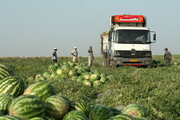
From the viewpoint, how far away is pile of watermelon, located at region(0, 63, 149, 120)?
115 inches

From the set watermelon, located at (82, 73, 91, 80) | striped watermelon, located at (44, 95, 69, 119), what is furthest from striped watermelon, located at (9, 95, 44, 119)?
watermelon, located at (82, 73, 91, 80)

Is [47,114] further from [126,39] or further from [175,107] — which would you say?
[126,39]

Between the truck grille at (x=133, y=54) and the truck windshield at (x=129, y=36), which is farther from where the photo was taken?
the truck grille at (x=133, y=54)

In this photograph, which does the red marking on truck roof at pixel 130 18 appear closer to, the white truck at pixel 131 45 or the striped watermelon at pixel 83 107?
the white truck at pixel 131 45

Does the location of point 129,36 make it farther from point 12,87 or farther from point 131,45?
point 12,87

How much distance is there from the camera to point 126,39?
16.2m

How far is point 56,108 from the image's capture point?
314 centimetres

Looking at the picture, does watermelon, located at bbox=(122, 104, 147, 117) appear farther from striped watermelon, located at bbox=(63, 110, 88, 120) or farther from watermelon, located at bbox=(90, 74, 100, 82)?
watermelon, located at bbox=(90, 74, 100, 82)

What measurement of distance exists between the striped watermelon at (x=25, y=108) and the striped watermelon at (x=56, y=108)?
6.3 inches

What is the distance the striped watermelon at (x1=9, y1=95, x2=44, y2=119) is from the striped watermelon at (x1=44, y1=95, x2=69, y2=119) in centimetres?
16

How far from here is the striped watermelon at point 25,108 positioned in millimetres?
2906

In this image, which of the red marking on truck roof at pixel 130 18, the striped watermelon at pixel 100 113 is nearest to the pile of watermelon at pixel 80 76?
the striped watermelon at pixel 100 113

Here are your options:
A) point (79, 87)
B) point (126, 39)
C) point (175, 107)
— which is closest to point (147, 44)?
point (126, 39)

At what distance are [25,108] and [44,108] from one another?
0.26 m
